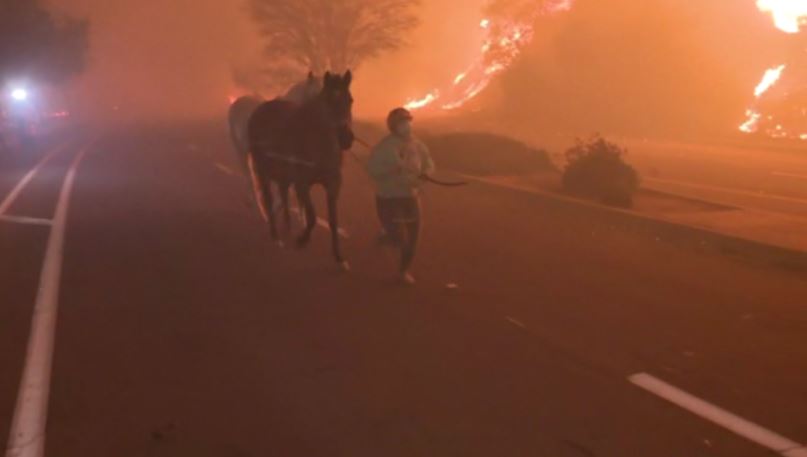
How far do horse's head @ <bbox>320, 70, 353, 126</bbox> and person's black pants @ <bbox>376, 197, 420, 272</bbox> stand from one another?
1.18 m

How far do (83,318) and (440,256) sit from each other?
4.59 meters

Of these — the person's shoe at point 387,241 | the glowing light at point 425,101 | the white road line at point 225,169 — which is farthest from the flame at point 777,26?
the glowing light at point 425,101

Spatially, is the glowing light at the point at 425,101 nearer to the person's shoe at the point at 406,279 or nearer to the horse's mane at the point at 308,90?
the horse's mane at the point at 308,90

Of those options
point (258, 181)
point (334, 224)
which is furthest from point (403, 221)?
point (258, 181)

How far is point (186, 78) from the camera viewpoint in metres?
139

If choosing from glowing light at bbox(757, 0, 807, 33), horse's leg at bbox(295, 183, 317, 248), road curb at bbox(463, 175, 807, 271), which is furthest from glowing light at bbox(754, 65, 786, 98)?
horse's leg at bbox(295, 183, 317, 248)

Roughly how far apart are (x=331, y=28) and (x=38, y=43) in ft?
82.6

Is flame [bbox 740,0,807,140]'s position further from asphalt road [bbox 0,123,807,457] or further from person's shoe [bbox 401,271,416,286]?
person's shoe [bbox 401,271,416,286]

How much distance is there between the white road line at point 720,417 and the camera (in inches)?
186

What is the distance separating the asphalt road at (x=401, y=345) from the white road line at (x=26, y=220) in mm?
683

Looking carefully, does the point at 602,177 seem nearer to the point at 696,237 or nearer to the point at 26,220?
the point at 696,237

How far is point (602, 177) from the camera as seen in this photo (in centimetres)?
1564

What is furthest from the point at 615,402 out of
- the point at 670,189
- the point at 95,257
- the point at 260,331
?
the point at 670,189

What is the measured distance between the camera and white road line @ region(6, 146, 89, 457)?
4.76 meters
